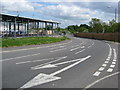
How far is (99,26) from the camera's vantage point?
3049 inches

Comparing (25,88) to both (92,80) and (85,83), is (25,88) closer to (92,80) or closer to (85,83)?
(85,83)

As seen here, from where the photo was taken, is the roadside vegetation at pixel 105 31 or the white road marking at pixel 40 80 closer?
the white road marking at pixel 40 80

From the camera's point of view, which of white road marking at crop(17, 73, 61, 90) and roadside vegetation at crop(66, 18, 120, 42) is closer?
white road marking at crop(17, 73, 61, 90)

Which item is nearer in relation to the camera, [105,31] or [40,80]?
[40,80]

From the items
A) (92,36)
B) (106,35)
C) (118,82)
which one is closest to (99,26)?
(92,36)

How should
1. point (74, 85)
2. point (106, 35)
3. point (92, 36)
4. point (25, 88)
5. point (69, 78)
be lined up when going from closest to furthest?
point (25, 88) < point (74, 85) < point (69, 78) < point (106, 35) < point (92, 36)

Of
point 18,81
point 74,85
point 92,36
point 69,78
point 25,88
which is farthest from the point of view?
point 92,36

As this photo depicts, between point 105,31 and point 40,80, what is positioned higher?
point 105,31

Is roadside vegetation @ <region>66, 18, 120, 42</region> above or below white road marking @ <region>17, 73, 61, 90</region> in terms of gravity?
above

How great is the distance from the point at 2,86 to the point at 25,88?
87 cm

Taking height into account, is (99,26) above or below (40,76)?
above

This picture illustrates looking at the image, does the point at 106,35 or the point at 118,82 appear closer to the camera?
the point at 118,82

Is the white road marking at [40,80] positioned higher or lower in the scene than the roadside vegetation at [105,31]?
lower

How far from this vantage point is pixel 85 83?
239 inches
